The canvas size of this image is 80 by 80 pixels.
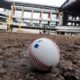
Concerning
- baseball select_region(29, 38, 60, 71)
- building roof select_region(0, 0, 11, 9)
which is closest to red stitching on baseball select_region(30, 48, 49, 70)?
baseball select_region(29, 38, 60, 71)

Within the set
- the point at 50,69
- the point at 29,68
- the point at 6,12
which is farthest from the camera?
the point at 6,12

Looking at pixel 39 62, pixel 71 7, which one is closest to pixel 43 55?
pixel 39 62

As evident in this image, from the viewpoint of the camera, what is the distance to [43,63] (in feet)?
12.6

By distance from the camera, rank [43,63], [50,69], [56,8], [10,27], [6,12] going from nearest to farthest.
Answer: [43,63]
[50,69]
[10,27]
[6,12]
[56,8]

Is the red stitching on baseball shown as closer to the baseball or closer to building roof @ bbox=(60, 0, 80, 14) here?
the baseball

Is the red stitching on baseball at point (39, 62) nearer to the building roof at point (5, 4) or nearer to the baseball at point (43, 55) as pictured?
the baseball at point (43, 55)

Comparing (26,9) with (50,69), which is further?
(26,9)

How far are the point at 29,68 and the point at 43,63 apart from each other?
0.68m

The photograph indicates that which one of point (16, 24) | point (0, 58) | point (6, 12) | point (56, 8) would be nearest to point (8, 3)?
point (6, 12)

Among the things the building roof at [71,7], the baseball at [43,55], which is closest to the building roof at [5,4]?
the building roof at [71,7]

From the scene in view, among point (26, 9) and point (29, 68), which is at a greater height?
point (26, 9)

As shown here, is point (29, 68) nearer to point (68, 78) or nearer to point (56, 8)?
point (68, 78)

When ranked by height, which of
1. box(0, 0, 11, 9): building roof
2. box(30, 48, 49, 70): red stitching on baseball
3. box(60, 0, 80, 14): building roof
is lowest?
box(30, 48, 49, 70): red stitching on baseball

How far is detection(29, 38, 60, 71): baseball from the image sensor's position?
3.86 m
